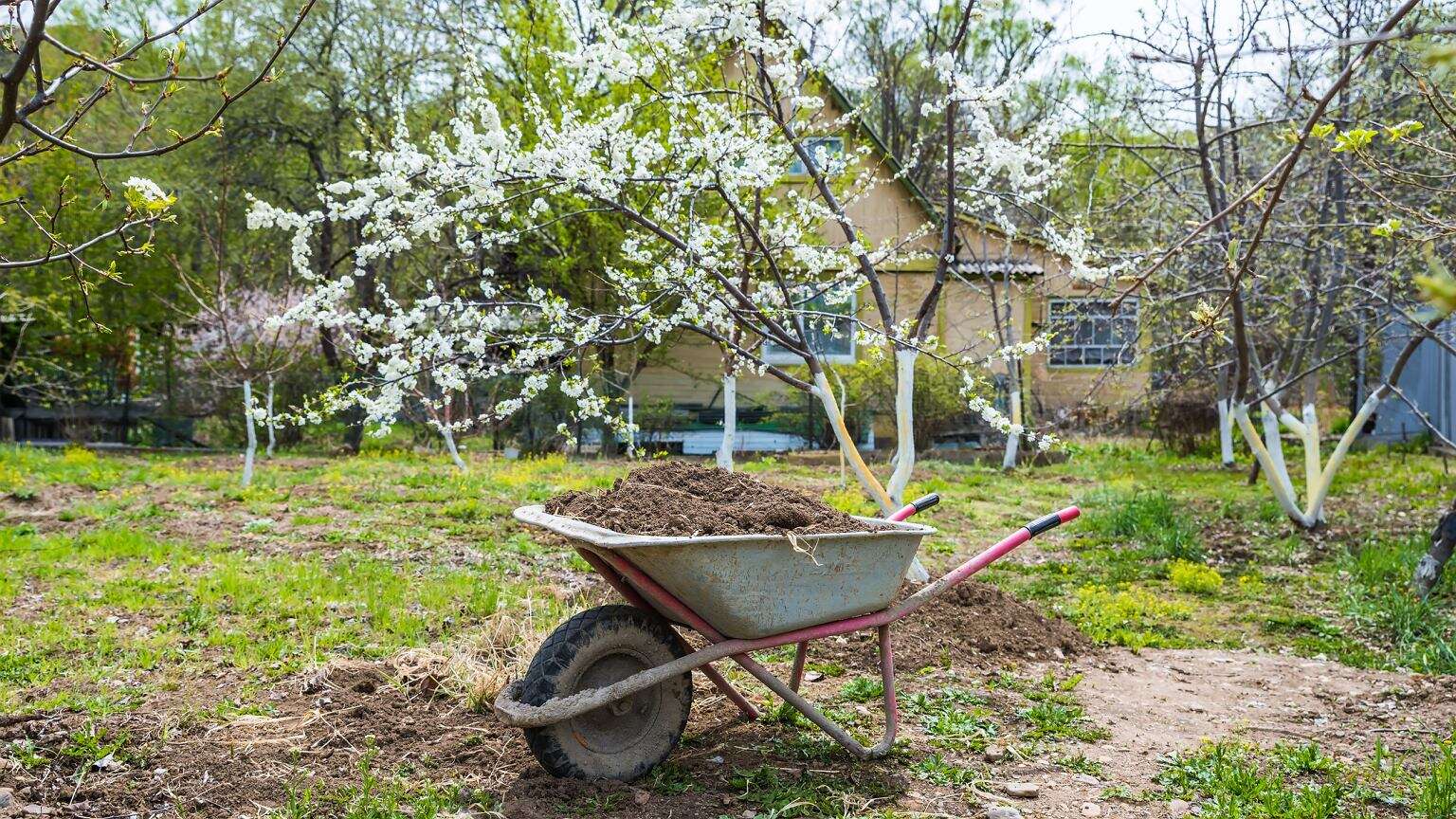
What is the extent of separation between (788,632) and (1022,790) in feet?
2.70

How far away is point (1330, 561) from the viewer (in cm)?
648

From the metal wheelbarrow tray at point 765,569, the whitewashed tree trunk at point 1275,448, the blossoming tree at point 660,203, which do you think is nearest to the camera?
the metal wheelbarrow tray at point 765,569

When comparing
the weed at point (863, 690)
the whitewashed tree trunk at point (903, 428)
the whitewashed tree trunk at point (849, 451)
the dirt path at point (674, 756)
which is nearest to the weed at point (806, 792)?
the dirt path at point (674, 756)

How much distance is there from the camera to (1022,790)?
10.2ft

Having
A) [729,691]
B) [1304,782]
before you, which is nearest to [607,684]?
[729,691]

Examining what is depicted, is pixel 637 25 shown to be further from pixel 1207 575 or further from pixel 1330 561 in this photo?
pixel 1330 561

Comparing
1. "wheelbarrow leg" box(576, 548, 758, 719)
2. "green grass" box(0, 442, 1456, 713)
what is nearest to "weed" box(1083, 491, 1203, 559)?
"green grass" box(0, 442, 1456, 713)

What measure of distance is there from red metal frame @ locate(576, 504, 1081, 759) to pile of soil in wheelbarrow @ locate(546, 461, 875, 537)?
0.16m

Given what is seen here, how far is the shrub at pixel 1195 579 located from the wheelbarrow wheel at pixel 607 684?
3877 millimetres

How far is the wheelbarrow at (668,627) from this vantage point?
9.52 feet

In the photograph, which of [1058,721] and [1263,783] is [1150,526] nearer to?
[1058,721]

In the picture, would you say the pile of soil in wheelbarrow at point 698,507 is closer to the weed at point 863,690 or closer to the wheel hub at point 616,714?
the wheel hub at point 616,714

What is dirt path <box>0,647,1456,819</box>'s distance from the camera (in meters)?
2.93

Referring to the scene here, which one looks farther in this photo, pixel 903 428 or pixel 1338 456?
pixel 1338 456
